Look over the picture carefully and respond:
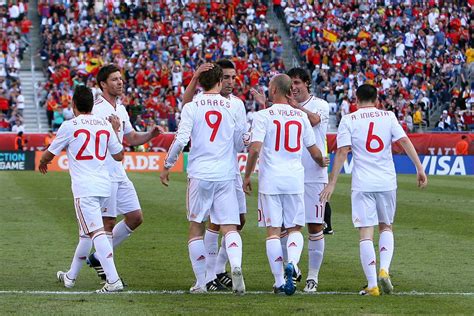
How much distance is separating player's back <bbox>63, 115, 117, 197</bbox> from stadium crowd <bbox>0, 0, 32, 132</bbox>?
3297 cm

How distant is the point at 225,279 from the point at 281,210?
1.30 meters

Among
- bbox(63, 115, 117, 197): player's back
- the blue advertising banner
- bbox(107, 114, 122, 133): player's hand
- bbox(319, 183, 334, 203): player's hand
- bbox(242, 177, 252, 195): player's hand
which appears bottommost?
the blue advertising banner

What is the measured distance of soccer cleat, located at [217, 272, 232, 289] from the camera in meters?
12.5

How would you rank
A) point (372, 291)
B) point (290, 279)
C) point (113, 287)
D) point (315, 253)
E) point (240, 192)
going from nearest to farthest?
point (290, 279) < point (372, 291) < point (113, 287) < point (240, 192) < point (315, 253)

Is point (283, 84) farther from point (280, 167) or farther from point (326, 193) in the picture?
point (326, 193)

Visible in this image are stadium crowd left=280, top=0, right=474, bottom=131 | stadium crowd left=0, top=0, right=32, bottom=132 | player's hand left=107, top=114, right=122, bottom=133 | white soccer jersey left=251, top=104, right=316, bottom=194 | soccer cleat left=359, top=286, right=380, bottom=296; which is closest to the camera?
soccer cleat left=359, top=286, right=380, bottom=296

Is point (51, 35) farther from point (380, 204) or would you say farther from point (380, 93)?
point (380, 204)

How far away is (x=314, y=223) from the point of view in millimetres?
12633

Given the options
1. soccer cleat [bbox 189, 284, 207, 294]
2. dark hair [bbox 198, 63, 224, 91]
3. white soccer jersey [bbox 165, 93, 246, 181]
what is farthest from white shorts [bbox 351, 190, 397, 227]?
dark hair [bbox 198, 63, 224, 91]

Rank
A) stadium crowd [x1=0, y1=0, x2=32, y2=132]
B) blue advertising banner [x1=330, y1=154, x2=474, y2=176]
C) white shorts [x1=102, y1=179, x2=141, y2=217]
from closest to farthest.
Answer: white shorts [x1=102, y1=179, x2=141, y2=217]
blue advertising banner [x1=330, y1=154, x2=474, y2=176]
stadium crowd [x1=0, y1=0, x2=32, y2=132]

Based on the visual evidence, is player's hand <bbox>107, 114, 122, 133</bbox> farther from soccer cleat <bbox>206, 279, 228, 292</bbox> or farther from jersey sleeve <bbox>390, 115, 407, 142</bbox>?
jersey sleeve <bbox>390, 115, 407, 142</bbox>

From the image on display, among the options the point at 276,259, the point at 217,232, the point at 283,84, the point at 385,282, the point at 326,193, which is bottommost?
the point at 385,282

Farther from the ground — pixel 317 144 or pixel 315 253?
pixel 317 144

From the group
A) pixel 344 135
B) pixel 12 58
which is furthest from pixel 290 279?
pixel 12 58
